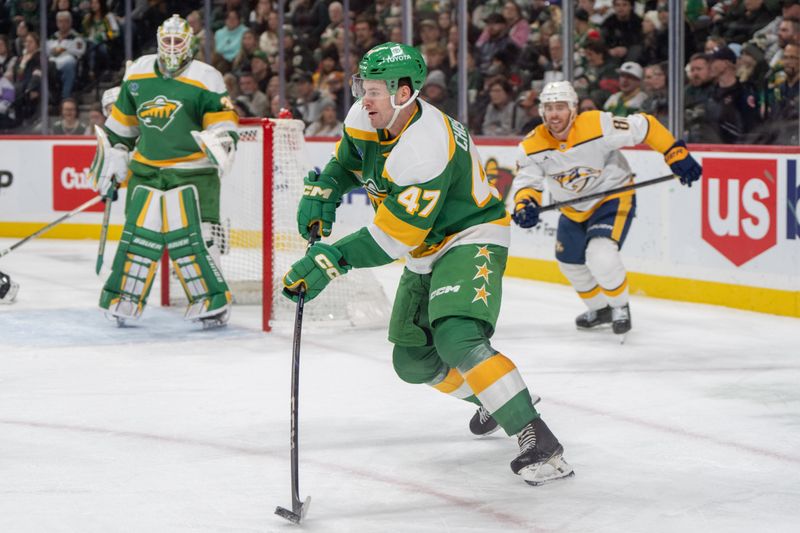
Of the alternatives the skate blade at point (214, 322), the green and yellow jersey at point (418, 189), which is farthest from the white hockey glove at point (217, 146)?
the green and yellow jersey at point (418, 189)

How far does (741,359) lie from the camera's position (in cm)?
509

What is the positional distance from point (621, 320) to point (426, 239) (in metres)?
2.42

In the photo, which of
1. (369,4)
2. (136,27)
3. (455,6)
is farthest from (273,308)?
(136,27)

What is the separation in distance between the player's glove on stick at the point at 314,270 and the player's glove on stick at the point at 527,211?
2.32m

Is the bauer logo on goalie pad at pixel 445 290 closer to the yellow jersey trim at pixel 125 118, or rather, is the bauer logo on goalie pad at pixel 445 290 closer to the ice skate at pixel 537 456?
the ice skate at pixel 537 456

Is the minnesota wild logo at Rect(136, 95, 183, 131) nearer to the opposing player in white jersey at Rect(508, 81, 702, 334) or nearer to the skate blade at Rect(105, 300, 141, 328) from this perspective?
the skate blade at Rect(105, 300, 141, 328)

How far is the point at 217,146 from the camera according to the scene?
18.7 ft

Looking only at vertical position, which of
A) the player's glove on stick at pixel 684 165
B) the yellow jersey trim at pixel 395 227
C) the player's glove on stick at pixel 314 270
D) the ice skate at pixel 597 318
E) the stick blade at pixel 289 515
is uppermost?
the player's glove on stick at pixel 684 165

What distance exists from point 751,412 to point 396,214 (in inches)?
66.8

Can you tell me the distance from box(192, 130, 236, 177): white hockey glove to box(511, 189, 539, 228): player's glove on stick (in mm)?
1313

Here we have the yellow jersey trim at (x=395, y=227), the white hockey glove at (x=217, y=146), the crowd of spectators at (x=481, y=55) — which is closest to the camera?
the yellow jersey trim at (x=395, y=227)

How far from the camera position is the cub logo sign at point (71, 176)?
391 inches

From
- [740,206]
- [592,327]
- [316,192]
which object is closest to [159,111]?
[592,327]

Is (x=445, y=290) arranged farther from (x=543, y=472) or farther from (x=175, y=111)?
(x=175, y=111)
